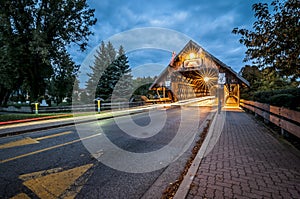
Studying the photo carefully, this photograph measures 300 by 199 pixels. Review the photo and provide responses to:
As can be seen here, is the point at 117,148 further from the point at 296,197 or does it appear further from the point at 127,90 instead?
the point at 127,90

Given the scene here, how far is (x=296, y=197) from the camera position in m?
2.26

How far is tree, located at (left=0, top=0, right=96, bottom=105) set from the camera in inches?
515

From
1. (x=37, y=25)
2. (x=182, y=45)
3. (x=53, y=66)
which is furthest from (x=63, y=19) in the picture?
(x=182, y=45)

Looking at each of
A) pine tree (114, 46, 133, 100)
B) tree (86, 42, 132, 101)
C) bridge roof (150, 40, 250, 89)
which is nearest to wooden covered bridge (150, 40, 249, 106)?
bridge roof (150, 40, 250, 89)

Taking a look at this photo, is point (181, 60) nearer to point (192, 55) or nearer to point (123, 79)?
point (192, 55)

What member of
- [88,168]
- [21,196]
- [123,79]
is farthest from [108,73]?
[21,196]

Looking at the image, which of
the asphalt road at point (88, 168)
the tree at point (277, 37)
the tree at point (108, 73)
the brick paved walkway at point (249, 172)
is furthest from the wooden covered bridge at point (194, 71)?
the asphalt road at point (88, 168)

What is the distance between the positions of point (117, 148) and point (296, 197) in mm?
3857

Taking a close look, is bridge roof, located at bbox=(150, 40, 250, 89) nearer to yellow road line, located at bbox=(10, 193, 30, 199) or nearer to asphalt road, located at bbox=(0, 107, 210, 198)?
asphalt road, located at bbox=(0, 107, 210, 198)

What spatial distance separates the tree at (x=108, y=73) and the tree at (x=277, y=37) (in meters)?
24.5

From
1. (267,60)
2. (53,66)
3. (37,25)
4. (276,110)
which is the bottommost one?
(276,110)

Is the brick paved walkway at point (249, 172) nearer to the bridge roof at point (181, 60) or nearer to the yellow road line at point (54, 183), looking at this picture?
the yellow road line at point (54, 183)

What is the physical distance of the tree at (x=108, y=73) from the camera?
1096 inches

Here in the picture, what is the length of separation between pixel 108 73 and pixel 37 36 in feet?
52.4
